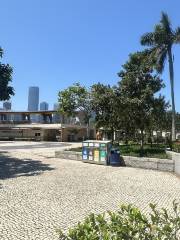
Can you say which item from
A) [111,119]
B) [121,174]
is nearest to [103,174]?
[121,174]

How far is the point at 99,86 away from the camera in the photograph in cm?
2903

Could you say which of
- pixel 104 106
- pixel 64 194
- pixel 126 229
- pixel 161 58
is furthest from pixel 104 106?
pixel 126 229

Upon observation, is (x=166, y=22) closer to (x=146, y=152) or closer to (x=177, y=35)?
(x=177, y=35)

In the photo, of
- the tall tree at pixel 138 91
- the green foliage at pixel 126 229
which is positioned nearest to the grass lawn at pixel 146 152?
the tall tree at pixel 138 91

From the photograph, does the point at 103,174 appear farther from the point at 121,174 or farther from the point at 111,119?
the point at 111,119

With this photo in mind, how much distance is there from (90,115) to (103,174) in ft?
79.7

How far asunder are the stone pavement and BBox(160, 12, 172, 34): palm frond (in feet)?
57.8

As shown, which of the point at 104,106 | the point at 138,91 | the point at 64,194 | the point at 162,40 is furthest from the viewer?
the point at 162,40

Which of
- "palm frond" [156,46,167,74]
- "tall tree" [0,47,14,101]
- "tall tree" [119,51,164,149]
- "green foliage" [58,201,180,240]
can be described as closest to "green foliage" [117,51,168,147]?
"tall tree" [119,51,164,149]

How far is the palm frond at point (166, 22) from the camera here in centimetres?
3172

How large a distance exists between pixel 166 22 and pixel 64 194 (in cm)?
2480

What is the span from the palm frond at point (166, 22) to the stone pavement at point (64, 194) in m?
17.6

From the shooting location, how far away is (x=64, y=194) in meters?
11.8

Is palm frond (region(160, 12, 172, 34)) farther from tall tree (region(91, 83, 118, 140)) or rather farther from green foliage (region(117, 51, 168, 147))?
tall tree (region(91, 83, 118, 140))
